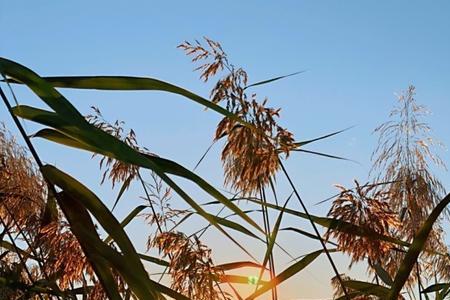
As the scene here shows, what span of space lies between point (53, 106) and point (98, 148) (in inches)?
3.1

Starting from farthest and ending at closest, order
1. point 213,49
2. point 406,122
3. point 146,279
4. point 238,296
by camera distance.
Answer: point 406,122, point 213,49, point 238,296, point 146,279

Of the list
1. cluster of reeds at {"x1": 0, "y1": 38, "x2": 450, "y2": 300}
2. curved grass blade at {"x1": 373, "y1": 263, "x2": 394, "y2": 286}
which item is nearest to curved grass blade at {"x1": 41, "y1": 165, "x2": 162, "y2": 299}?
cluster of reeds at {"x1": 0, "y1": 38, "x2": 450, "y2": 300}

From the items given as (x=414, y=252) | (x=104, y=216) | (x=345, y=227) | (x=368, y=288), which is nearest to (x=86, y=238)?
(x=104, y=216)

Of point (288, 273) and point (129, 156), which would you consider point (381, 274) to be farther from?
point (129, 156)

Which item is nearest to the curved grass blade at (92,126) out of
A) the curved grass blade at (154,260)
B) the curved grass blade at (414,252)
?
the curved grass blade at (414,252)

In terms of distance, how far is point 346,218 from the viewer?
1546 mm

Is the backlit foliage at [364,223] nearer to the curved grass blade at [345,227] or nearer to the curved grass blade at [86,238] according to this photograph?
the curved grass blade at [345,227]

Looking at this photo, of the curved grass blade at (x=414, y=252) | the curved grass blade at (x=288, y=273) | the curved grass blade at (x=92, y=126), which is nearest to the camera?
the curved grass blade at (x=92, y=126)

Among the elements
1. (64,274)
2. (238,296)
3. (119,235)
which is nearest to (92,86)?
(119,235)

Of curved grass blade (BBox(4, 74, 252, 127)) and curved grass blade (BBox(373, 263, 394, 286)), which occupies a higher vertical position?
curved grass blade (BBox(373, 263, 394, 286))

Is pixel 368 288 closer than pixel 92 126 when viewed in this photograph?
No

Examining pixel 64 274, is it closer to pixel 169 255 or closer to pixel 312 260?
pixel 169 255

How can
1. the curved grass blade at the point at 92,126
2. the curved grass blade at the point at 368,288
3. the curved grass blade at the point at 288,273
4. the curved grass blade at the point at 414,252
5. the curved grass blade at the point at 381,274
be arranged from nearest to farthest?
the curved grass blade at the point at 92,126 → the curved grass blade at the point at 414,252 → the curved grass blade at the point at 288,273 → the curved grass blade at the point at 368,288 → the curved grass blade at the point at 381,274

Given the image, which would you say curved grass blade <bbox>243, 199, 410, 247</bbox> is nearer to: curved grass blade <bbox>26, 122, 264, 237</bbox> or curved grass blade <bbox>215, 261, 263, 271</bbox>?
curved grass blade <bbox>215, 261, 263, 271</bbox>
